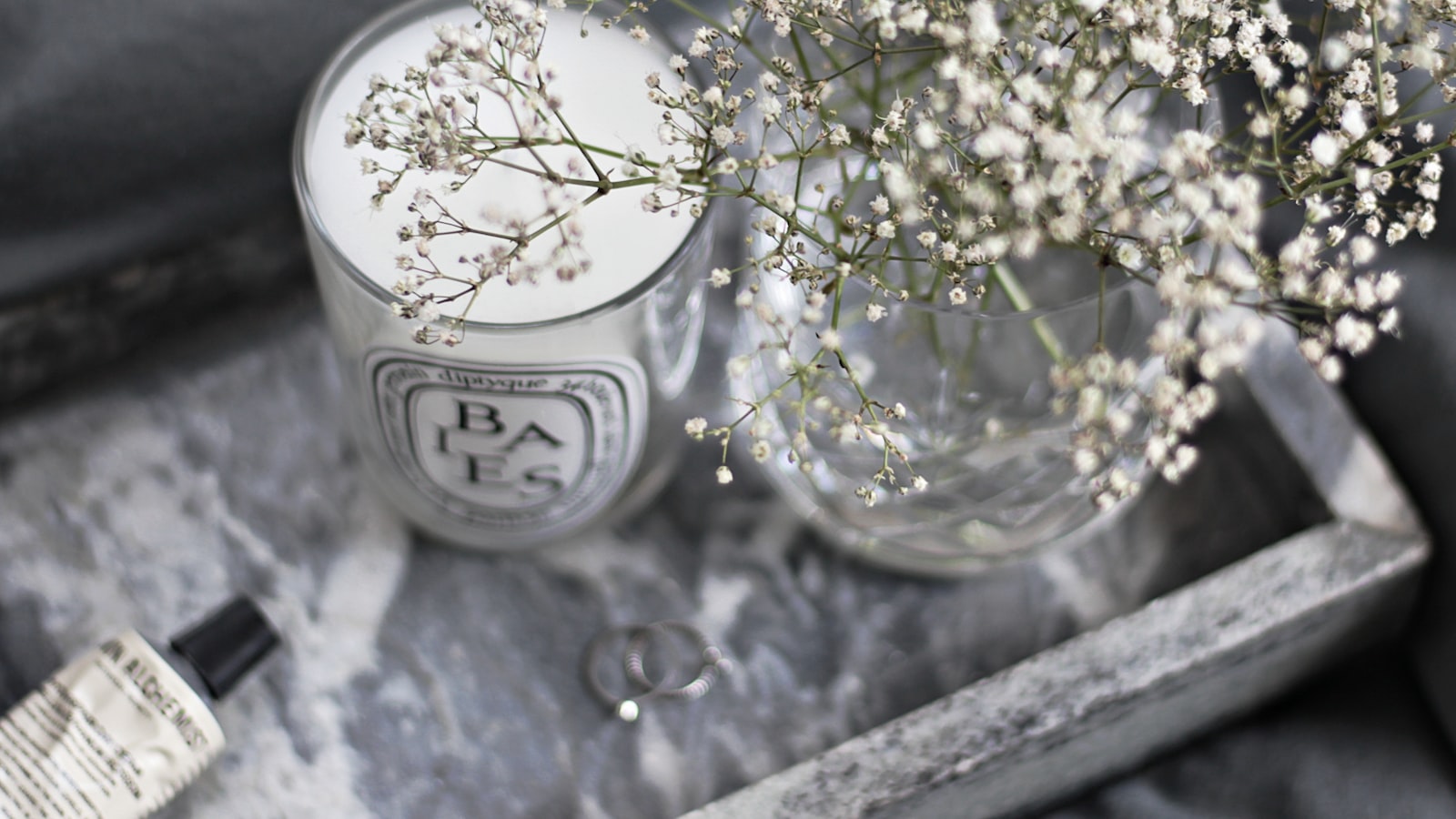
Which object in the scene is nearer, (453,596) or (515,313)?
(515,313)

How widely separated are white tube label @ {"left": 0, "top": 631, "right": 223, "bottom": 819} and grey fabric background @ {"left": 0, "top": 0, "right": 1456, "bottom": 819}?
16 centimetres

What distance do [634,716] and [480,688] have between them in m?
0.06

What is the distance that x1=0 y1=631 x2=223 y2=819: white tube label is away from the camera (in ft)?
1.32

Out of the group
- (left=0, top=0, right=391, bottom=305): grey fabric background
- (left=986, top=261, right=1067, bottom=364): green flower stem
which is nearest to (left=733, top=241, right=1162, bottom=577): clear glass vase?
(left=986, top=261, right=1067, bottom=364): green flower stem

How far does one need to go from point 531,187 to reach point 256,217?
208 mm

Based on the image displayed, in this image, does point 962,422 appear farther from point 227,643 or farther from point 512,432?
point 227,643

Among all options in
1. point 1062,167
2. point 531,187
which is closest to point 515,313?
point 531,187

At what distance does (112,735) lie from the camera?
0.41 meters

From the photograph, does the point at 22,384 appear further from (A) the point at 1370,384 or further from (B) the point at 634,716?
(A) the point at 1370,384

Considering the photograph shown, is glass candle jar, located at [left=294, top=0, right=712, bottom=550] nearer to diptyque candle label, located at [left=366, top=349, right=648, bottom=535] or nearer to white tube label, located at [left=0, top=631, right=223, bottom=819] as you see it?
diptyque candle label, located at [left=366, top=349, right=648, bottom=535]

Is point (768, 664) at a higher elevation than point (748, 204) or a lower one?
lower

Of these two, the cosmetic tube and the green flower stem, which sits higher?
the green flower stem

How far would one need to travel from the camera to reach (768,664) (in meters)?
0.50

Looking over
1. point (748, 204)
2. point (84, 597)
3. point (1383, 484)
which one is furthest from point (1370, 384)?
point (84, 597)
